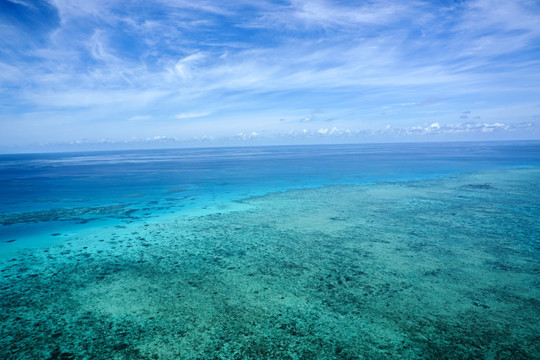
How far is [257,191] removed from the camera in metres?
29.6

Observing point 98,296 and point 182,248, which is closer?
point 98,296

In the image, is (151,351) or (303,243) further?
(303,243)

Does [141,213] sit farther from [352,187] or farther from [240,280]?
[352,187]

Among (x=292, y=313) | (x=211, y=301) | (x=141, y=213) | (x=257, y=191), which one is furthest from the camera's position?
(x=257, y=191)

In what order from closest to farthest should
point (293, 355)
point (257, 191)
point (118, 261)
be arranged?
point (293, 355)
point (118, 261)
point (257, 191)

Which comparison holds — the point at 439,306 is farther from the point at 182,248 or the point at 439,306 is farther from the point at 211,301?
the point at 182,248

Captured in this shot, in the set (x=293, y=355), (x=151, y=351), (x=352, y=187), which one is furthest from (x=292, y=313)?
(x=352, y=187)

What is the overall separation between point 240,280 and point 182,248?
447 centimetres

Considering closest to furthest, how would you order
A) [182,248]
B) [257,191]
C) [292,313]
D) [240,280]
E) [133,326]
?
[133,326] < [292,313] < [240,280] < [182,248] < [257,191]

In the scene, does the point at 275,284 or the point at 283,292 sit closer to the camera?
the point at 283,292

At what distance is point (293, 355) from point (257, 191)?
23.2 meters

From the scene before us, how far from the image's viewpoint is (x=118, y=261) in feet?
39.7

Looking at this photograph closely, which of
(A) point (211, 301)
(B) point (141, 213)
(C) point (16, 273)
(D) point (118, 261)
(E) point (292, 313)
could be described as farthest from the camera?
(B) point (141, 213)

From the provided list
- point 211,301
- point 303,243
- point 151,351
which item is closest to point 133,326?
point 151,351
